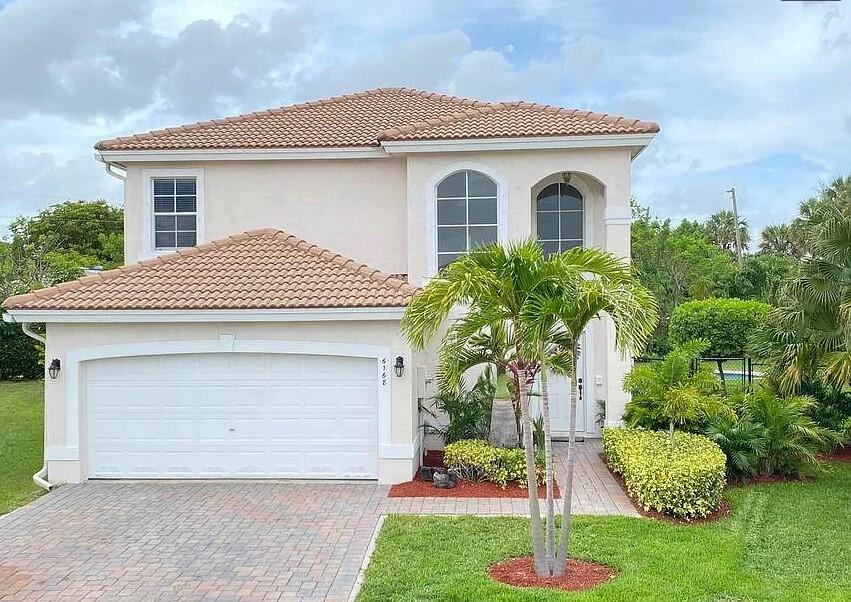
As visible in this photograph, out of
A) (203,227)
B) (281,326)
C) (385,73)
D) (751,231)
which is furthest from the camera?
(751,231)

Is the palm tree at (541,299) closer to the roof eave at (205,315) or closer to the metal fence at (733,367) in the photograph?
the roof eave at (205,315)

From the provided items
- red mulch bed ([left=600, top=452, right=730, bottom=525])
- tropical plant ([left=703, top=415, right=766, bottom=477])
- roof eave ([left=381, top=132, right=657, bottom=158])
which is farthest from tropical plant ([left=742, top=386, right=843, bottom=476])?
roof eave ([left=381, top=132, right=657, bottom=158])

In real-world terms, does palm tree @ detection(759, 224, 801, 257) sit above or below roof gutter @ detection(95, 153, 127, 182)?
above

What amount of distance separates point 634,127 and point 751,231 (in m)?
56.7

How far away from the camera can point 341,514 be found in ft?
37.0

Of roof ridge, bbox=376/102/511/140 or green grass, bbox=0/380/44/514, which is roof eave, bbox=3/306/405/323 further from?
roof ridge, bbox=376/102/511/140

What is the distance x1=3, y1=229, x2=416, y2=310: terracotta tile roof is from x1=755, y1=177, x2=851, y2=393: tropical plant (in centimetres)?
755

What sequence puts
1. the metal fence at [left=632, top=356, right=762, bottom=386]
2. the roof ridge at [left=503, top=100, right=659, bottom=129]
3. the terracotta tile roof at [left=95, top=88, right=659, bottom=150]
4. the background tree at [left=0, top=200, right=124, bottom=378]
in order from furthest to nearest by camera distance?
the background tree at [left=0, top=200, right=124, bottom=378]
the metal fence at [left=632, top=356, right=762, bottom=386]
the terracotta tile roof at [left=95, top=88, right=659, bottom=150]
the roof ridge at [left=503, top=100, right=659, bottom=129]

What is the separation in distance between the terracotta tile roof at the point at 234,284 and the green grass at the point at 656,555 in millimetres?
4364

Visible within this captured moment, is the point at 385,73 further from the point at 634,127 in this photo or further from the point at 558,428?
the point at 558,428

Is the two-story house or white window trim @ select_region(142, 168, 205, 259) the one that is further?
white window trim @ select_region(142, 168, 205, 259)

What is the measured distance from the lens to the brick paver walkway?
8.38 meters

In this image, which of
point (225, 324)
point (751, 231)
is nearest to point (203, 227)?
point (225, 324)

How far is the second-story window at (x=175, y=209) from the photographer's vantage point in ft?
57.3
